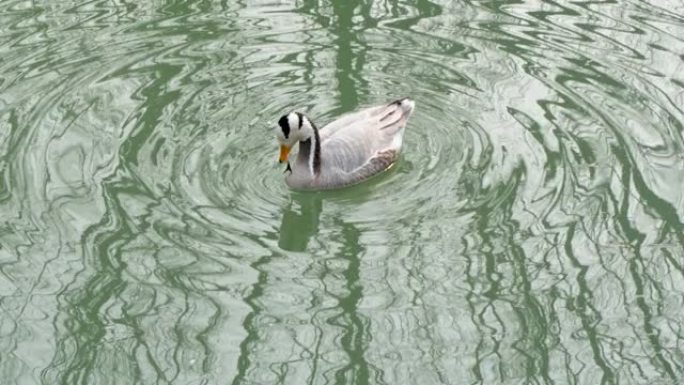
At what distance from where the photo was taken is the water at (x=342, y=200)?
850 cm

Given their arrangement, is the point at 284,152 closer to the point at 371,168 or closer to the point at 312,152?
the point at 312,152

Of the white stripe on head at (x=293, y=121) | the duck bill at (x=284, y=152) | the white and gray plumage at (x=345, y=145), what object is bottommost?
the white and gray plumage at (x=345, y=145)

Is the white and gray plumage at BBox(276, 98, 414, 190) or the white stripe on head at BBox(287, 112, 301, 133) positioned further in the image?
the white and gray plumage at BBox(276, 98, 414, 190)

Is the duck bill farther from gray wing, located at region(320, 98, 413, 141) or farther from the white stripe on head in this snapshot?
gray wing, located at region(320, 98, 413, 141)

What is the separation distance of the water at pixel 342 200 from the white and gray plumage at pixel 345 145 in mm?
128

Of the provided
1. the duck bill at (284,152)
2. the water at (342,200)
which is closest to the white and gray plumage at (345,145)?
the duck bill at (284,152)

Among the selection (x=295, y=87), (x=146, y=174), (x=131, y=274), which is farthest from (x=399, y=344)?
(x=295, y=87)

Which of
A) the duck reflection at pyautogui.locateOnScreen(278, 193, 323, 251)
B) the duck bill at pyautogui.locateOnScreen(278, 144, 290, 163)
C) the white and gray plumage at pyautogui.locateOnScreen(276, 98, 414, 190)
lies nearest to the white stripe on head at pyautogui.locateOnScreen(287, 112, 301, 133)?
the white and gray plumage at pyautogui.locateOnScreen(276, 98, 414, 190)

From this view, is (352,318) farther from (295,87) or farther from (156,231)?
(295,87)

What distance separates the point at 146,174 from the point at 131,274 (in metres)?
1.08

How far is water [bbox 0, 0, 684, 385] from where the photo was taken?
335 inches

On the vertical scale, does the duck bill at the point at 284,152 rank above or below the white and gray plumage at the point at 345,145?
above

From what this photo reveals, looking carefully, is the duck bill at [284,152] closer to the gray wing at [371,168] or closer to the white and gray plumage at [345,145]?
the white and gray plumage at [345,145]

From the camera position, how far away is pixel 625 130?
10.5 m
